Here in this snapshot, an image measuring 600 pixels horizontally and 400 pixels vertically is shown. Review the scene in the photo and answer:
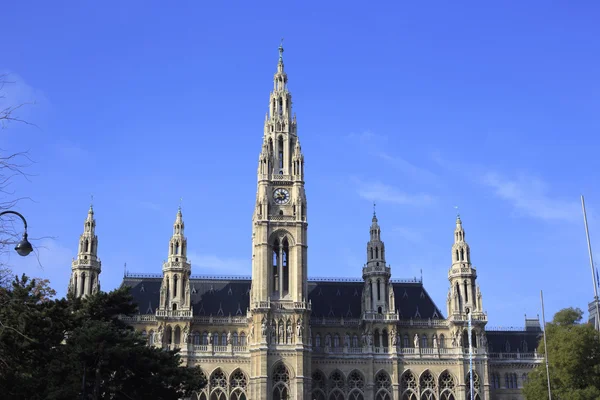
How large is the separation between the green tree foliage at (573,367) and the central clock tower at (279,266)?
80.7 ft

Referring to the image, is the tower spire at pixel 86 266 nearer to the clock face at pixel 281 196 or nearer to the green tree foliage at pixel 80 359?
the clock face at pixel 281 196

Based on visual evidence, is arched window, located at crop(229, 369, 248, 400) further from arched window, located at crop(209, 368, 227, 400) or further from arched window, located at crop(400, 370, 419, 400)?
arched window, located at crop(400, 370, 419, 400)

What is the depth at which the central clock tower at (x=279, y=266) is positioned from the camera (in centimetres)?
9169

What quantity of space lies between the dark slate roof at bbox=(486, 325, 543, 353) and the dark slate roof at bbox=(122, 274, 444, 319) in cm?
816

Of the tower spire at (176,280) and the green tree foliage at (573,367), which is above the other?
the tower spire at (176,280)

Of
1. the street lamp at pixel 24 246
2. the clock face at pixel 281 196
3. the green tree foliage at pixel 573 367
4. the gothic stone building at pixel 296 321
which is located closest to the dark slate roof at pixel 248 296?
the gothic stone building at pixel 296 321

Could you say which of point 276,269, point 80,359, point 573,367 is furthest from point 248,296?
point 80,359

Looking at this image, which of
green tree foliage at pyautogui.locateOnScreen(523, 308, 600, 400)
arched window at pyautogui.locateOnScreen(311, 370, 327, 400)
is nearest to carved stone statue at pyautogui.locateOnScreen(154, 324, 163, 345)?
arched window at pyautogui.locateOnScreen(311, 370, 327, 400)

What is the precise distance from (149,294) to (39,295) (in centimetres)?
4675

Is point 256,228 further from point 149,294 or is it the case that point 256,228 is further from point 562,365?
point 562,365

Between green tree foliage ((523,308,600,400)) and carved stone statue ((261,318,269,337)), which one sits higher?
carved stone statue ((261,318,269,337))

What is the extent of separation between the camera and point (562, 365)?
268 ft

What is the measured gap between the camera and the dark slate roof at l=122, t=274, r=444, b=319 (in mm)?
101625

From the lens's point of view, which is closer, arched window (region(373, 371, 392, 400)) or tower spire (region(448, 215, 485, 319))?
arched window (region(373, 371, 392, 400))
